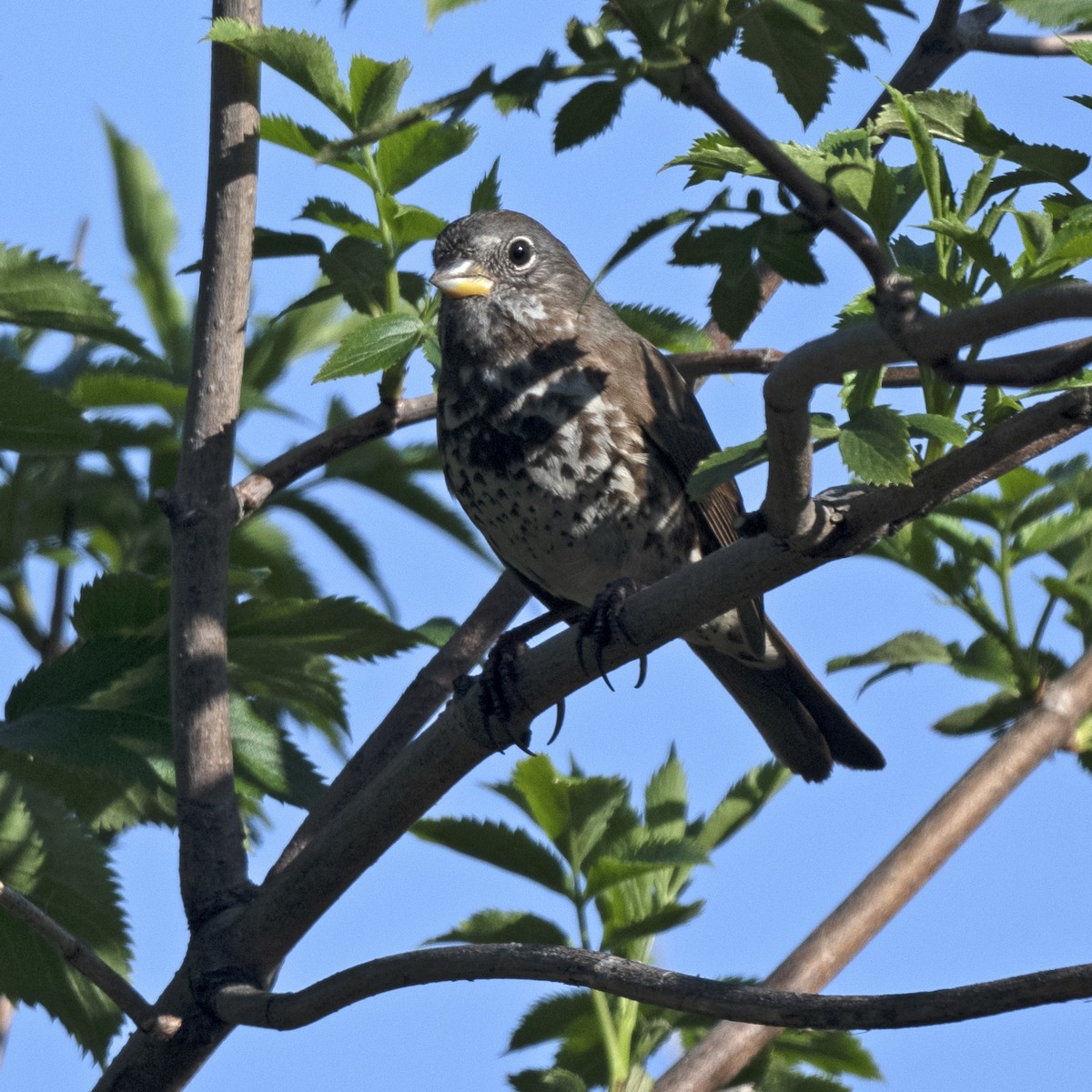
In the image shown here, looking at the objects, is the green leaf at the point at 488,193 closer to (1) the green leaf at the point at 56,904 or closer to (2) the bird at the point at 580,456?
(2) the bird at the point at 580,456

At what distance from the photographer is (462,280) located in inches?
166

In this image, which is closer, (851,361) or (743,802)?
(851,361)

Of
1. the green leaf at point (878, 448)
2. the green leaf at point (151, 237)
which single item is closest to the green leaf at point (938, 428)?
the green leaf at point (878, 448)

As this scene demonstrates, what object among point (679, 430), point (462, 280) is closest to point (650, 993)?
point (679, 430)

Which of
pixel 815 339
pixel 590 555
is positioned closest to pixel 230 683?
pixel 590 555

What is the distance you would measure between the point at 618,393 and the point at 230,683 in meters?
1.27

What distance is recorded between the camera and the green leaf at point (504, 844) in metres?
2.83

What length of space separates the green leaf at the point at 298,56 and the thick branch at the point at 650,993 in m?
1.67

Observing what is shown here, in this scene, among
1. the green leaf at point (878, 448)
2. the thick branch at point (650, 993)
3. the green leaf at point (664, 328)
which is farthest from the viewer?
the green leaf at point (664, 328)

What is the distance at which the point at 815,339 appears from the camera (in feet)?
5.69

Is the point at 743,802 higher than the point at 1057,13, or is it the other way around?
the point at 1057,13

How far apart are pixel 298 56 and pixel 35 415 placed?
86 centimetres

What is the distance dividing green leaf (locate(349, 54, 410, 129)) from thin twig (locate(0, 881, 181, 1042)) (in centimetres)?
157

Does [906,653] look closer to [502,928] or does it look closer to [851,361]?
[502,928]
